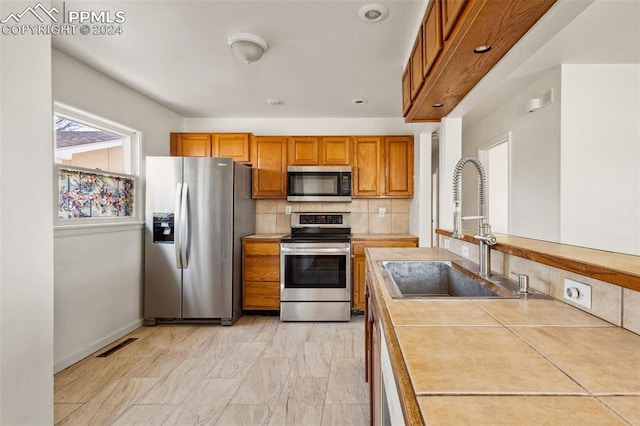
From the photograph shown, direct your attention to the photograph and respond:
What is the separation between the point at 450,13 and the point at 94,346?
3.40 m

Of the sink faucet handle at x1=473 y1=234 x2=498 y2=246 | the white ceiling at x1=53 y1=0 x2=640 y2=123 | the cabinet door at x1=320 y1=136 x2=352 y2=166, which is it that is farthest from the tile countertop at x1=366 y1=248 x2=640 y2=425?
the cabinet door at x1=320 y1=136 x2=352 y2=166

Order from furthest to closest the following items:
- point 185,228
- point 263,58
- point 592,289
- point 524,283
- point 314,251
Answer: point 314,251
point 185,228
point 263,58
point 524,283
point 592,289

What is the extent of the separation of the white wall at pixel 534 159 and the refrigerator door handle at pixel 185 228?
3290 millimetres

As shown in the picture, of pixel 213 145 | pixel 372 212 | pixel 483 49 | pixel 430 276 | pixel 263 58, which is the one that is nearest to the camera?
pixel 483 49

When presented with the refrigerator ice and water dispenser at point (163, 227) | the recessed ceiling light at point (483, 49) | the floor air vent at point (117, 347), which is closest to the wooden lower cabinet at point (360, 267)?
the refrigerator ice and water dispenser at point (163, 227)

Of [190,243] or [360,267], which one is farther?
[360,267]

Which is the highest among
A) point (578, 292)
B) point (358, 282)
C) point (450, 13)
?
point (450, 13)

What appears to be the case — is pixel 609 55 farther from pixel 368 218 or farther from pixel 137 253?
pixel 137 253

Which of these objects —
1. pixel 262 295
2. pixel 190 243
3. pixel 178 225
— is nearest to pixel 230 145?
pixel 178 225

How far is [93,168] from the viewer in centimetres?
278

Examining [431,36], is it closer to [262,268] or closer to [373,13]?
[373,13]

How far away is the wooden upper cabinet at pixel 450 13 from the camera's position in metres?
1.19

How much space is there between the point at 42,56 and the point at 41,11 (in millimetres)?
212

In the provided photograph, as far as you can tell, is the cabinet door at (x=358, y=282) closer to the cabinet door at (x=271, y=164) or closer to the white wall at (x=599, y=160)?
the cabinet door at (x=271, y=164)
